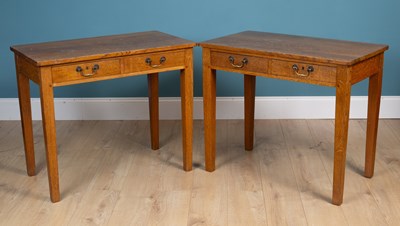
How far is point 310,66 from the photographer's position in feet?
10.0

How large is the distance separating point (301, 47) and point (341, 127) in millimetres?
444

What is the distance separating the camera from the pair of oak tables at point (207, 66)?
9.99ft

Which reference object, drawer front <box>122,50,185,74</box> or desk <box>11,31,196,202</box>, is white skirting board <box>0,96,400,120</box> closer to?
desk <box>11,31,196,202</box>

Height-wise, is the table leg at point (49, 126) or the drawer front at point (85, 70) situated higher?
the drawer front at point (85, 70)

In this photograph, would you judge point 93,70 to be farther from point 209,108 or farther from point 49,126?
point 209,108

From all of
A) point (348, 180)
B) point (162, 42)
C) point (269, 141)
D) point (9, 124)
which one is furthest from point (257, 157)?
point (9, 124)

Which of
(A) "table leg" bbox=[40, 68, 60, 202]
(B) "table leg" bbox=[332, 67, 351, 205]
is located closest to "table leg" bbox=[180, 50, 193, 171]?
(A) "table leg" bbox=[40, 68, 60, 202]

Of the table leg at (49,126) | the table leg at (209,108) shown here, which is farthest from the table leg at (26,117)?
the table leg at (209,108)

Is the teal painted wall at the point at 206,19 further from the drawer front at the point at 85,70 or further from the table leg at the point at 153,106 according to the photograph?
the drawer front at the point at 85,70

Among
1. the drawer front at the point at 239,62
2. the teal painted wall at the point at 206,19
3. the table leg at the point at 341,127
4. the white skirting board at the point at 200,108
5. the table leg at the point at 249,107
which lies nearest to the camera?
the table leg at the point at 341,127

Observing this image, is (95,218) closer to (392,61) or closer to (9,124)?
(9,124)

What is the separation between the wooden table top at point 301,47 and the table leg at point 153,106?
0.49 m

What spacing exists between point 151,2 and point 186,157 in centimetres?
123

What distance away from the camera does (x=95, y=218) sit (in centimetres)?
311
